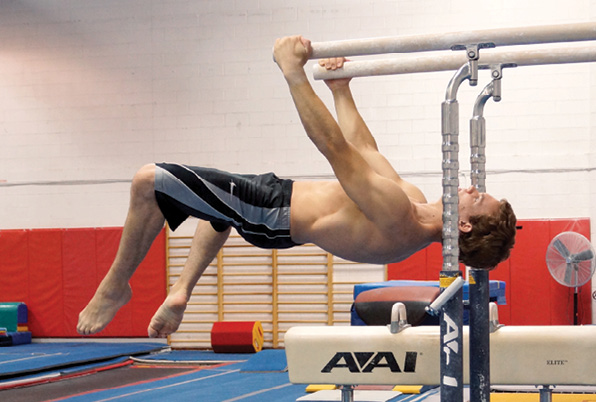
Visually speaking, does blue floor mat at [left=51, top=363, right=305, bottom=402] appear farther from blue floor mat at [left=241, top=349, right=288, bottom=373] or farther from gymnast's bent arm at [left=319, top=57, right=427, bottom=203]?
gymnast's bent arm at [left=319, top=57, right=427, bottom=203]

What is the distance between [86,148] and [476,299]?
9.84 metres

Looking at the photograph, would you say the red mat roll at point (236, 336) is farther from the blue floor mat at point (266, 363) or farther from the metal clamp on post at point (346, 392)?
the metal clamp on post at point (346, 392)

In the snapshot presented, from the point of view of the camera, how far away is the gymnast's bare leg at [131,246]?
140 inches

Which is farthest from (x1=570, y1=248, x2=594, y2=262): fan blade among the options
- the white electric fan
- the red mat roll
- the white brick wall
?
the red mat roll

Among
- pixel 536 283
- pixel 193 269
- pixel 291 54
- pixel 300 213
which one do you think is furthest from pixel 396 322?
pixel 536 283

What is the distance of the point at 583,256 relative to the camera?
9.60 metres

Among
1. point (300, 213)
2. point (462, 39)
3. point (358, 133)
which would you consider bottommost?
point (300, 213)

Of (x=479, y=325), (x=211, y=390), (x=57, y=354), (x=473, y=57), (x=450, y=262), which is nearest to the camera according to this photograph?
(x=450, y=262)

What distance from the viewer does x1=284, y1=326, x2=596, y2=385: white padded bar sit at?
4.28m

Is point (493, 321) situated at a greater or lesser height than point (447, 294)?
lesser

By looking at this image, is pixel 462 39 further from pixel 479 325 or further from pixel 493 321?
pixel 493 321

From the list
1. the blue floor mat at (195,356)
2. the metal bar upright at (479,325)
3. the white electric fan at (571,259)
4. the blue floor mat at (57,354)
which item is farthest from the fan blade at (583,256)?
the blue floor mat at (57,354)

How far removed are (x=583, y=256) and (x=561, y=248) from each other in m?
0.28

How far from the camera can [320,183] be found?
12.7ft
